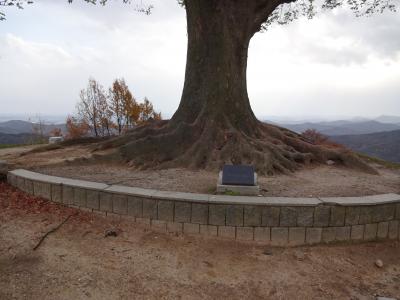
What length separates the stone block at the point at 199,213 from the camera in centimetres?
448

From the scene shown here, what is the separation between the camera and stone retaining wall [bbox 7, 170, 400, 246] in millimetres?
4461

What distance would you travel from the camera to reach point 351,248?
4.50 meters

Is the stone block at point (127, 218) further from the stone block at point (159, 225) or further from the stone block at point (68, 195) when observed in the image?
the stone block at point (68, 195)

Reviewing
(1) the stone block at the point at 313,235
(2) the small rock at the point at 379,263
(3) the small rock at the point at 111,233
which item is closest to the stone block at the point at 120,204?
(3) the small rock at the point at 111,233

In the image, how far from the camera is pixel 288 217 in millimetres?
4461

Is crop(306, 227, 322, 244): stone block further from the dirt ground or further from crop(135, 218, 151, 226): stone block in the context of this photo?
crop(135, 218, 151, 226): stone block

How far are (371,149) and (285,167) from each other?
61.6 meters

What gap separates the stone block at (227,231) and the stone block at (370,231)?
1.92 metres

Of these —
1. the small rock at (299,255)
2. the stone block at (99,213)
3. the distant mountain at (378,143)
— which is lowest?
the distant mountain at (378,143)

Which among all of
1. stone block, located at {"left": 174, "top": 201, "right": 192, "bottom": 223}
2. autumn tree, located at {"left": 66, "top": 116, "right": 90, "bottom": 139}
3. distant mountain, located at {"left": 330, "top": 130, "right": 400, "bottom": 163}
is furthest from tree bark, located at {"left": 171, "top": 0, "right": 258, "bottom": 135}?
distant mountain, located at {"left": 330, "top": 130, "right": 400, "bottom": 163}

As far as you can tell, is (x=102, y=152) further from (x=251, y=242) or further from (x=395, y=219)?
(x=395, y=219)

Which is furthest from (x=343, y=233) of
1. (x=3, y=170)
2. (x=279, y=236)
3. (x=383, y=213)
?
(x=3, y=170)

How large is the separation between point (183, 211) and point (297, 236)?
163 centimetres

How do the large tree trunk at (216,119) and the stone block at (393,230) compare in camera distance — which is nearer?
the stone block at (393,230)
